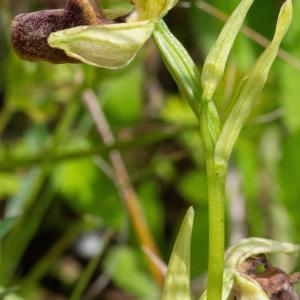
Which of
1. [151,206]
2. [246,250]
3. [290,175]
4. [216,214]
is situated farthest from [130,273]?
[216,214]

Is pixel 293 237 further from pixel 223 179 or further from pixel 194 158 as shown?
pixel 223 179

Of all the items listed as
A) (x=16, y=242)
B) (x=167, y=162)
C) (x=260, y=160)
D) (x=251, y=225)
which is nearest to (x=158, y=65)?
(x=167, y=162)

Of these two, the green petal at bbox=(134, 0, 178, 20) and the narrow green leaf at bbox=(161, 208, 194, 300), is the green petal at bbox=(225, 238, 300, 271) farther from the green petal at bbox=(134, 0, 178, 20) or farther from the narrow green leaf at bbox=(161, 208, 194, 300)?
the green petal at bbox=(134, 0, 178, 20)

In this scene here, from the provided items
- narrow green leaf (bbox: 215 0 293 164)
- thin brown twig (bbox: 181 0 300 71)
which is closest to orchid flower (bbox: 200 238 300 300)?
narrow green leaf (bbox: 215 0 293 164)

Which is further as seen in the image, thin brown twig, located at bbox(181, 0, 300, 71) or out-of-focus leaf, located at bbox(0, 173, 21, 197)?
out-of-focus leaf, located at bbox(0, 173, 21, 197)

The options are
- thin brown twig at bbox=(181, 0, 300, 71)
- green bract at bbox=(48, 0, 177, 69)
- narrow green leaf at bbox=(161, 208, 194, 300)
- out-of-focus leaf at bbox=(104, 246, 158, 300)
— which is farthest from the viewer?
out-of-focus leaf at bbox=(104, 246, 158, 300)

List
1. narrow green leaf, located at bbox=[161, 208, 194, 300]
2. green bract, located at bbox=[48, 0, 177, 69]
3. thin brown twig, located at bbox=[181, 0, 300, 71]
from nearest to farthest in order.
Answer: green bract, located at bbox=[48, 0, 177, 69] → narrow green leaf, located at bbox=[161, 208, 194, 300] → thin brown twig, located at bbox=[181, 0, 300, 71]
